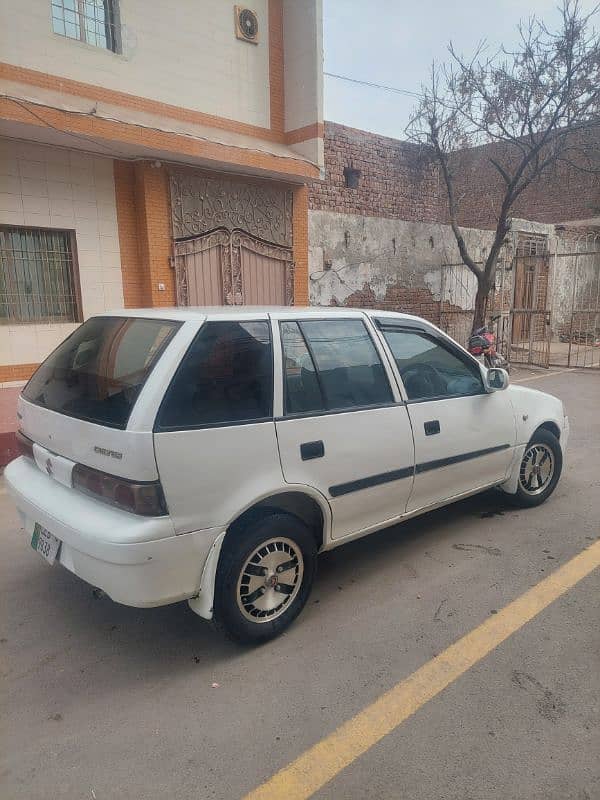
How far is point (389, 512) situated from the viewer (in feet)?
11.0

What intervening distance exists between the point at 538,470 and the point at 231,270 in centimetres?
666

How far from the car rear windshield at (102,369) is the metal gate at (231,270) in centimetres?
606

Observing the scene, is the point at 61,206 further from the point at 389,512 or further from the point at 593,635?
the point at 593,635

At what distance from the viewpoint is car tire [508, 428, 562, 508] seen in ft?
14.2

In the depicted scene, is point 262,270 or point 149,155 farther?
point 262,270

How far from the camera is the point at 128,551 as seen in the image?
2301mm

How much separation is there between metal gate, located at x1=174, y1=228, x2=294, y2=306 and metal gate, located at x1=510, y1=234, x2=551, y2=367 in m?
7.58

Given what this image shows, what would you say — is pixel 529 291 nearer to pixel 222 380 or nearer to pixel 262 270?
pixel 262 270

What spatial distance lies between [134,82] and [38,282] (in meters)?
3.37

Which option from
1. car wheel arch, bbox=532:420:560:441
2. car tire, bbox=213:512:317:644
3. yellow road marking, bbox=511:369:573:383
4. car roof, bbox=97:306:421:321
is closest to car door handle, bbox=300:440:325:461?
car tire, bbox=213:512:317:644

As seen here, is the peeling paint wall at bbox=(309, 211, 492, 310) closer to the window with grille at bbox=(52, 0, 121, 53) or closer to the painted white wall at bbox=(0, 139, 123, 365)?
the painted white wall at bbox=(0, 139, 123, 365)

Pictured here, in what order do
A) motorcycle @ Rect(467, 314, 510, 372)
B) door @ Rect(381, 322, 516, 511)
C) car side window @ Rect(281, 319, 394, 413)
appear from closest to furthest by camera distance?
car side window @ Rect(281, 319, 394, 413) → door @ Rect(381, 322, 516, 511) → motorcycle @ Rect(467, 314, 510, 372)

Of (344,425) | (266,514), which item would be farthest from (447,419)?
(266,514)

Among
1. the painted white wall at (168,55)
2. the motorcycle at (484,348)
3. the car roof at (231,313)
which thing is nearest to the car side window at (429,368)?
the car roof at (231,313)
